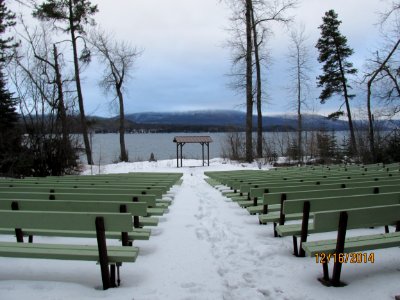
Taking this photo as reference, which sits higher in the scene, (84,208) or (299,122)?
(299,122)

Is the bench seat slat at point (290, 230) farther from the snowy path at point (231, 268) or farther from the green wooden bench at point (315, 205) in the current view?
the snowy path at point (231, 268)

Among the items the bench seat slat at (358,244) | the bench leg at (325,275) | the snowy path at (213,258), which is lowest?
the snowy path at (213,258)

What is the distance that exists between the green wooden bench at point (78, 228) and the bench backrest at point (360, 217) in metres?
1.83

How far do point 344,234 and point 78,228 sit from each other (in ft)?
8.41

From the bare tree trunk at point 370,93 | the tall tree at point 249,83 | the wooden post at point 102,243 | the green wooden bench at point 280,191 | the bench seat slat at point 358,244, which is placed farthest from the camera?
the tall tree at point 249,83

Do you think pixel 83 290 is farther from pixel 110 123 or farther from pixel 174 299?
pixel 110 123

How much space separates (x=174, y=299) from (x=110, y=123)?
27842mm

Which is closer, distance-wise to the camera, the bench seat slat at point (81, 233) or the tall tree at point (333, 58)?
the bench seat slat at point (81, 233)

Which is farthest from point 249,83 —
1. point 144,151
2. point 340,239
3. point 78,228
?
point 144,151

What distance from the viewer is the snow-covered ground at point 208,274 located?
10.4ft

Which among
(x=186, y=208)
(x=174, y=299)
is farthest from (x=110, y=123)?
(x=174, y=299)

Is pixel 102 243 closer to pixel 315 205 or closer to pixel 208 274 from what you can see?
pixel 208 274

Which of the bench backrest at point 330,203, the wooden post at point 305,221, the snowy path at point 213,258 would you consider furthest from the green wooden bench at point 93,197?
the wooden post at point 305,221

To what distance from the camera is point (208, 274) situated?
366 cm
